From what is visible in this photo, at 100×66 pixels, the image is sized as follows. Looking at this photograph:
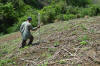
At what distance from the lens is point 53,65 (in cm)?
483

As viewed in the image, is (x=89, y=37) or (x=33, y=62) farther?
(x=89, y=37)

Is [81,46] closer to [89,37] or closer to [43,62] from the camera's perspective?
[89,37]

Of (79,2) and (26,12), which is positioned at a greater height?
(79,2)

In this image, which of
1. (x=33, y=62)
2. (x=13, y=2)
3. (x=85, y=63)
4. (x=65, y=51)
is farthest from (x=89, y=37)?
(x=13, y=2)

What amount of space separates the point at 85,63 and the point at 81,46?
Answer: 3.98ft

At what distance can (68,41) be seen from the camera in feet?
21.6

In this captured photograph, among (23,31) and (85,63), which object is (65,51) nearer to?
(85,63)

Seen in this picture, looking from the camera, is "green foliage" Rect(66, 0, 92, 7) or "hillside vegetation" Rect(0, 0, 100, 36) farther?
"green foliage" Rect(66, 0, 92, 7)

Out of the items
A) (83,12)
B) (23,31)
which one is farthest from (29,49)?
(83,12)

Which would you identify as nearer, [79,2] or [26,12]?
[26,12]

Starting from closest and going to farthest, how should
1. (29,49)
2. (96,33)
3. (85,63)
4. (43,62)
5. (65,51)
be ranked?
(85,63) → (43,62) → (65,51) → (29,49) → (96,33)

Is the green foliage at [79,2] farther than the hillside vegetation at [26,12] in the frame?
Yes

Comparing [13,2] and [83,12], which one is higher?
[13,2]

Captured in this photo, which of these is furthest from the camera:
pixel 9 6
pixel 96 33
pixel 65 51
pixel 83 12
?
pixel 83 12
